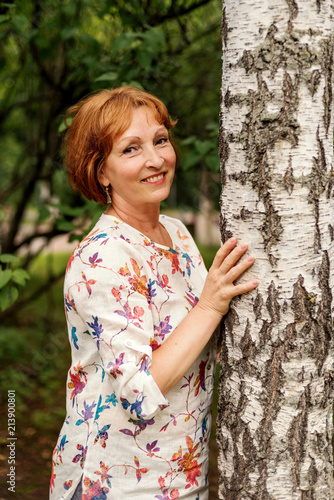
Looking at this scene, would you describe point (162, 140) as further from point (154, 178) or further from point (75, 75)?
point (75, 75)

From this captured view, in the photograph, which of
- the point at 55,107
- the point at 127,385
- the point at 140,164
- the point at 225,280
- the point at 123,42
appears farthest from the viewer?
the point at 55,107

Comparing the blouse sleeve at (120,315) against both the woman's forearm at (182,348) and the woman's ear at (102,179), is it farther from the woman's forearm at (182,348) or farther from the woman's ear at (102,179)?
the woman's ear at (102,179)

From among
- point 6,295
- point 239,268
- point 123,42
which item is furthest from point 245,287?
point 123,42

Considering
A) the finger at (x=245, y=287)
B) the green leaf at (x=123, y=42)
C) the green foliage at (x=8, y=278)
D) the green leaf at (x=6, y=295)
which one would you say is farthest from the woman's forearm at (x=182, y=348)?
the green leaf at (x=123, y=42)

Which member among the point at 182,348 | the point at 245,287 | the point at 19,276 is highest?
the point at 19,276

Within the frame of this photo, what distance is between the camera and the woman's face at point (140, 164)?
1.67 meters

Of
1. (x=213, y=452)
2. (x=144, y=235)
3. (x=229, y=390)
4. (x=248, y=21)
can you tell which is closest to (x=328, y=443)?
(x=229, y=390)

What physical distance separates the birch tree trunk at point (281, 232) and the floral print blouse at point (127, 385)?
0.59ft

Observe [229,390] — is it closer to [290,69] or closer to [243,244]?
[243,244]

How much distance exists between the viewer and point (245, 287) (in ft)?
4.88

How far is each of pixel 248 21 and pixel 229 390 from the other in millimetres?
1100

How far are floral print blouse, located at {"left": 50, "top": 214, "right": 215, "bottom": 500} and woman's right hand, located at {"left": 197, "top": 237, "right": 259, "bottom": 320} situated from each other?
0.15 m

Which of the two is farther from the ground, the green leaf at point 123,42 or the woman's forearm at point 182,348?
the green leaf at point 123,42

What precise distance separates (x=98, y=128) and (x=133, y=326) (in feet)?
2.24
